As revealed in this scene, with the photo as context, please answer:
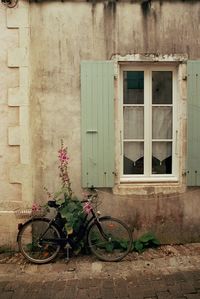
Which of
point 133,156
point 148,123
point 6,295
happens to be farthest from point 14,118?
point 6,295

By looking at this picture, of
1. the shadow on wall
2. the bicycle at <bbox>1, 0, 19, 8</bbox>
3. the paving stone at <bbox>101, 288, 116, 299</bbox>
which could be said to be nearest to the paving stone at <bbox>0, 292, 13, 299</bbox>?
the paving stone at <bbox>101, 288, 116, 299</bbox>

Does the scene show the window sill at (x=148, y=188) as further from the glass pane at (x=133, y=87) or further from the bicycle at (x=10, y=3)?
the bicycle at (x=10, y=3)

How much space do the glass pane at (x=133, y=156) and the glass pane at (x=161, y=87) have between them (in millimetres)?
813

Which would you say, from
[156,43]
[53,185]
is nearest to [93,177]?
[53,185]

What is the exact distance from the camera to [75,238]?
573cm

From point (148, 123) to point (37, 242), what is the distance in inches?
105

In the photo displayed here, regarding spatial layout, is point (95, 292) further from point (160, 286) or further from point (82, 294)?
point (160, 286)

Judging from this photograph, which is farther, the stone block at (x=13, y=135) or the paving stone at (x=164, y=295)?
the stone block at (x=13, y=135)

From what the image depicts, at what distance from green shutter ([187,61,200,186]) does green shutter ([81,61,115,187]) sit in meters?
1.28

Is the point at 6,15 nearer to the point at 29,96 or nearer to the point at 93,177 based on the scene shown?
the point at 29,96

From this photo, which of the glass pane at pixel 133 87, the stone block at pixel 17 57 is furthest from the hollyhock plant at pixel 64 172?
the stone block at pixel 17 57

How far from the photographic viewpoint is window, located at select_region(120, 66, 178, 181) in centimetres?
628

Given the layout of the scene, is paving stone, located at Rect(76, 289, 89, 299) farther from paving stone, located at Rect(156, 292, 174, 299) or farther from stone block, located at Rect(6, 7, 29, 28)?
stone block, located at Rect(6, 7, 29, 28)

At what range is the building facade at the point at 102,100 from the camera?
235 inches
